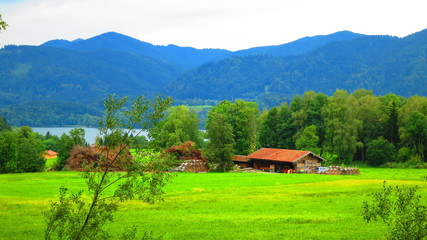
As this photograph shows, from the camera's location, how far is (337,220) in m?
25.4

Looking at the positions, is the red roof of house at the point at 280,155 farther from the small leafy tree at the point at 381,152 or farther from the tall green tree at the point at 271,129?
the tall green tree at the point at 271,129

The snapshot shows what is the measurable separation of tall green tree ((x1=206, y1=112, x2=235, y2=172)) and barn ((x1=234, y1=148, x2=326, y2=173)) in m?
5.89

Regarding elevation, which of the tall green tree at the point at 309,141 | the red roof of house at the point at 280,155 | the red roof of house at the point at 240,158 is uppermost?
the tall green tree at the point at 309,141

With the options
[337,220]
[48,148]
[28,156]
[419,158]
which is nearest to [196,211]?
[337,220]

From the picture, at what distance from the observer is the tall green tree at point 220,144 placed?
71.2 metres

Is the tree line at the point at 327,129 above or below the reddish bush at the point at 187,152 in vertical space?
above

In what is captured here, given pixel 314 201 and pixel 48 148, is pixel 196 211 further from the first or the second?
pixel 48 148

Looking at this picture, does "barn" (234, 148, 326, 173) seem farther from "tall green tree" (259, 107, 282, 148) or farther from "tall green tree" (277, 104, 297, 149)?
"tall green tree" (259, 107, 282, 148)

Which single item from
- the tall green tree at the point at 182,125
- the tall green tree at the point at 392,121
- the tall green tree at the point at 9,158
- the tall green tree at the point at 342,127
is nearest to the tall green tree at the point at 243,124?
the tall green tree at the point at 182,125

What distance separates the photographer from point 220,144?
72062 millimetres

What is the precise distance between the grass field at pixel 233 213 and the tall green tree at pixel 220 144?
26.5 meters

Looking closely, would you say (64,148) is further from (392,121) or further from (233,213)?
(392,121)

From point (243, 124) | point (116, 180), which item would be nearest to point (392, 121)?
point (243, 124)

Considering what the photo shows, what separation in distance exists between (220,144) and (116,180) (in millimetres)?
59098
